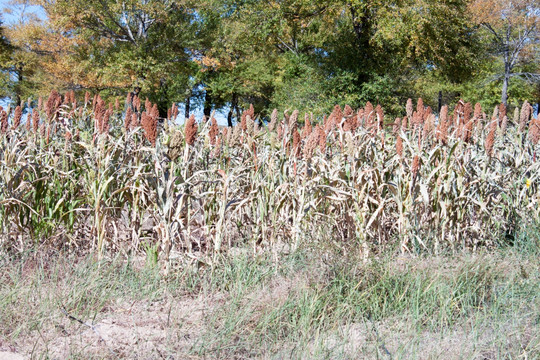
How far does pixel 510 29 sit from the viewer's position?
28.5 meters

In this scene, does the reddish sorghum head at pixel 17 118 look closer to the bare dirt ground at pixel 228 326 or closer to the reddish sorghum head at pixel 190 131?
the bare dirt ground at pixel 228 326

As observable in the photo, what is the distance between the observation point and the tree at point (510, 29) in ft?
85.3

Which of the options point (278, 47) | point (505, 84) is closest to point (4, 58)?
point (278, 47)

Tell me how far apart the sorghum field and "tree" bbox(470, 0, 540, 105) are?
77.4ft

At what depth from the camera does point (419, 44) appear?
1898 centimetres

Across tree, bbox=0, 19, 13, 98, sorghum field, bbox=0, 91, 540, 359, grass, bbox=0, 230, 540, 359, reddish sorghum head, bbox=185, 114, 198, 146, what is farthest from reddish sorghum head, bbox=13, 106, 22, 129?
tree, bbox=0, 19, 13, 98

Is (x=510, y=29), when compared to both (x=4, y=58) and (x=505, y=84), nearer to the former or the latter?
(x=505, y=84)

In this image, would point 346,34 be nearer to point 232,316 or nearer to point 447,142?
point 447,142

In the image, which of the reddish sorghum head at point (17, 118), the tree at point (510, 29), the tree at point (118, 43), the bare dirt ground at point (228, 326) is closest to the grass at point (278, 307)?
the bare dirt ground at point (228, 326)

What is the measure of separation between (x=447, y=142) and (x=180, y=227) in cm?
235

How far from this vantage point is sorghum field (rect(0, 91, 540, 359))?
2643mm

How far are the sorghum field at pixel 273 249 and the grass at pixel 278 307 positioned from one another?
0.01 meters

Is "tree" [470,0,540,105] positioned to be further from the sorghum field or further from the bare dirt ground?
the bare dirt ground

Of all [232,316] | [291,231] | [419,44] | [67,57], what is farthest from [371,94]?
[232,316]
